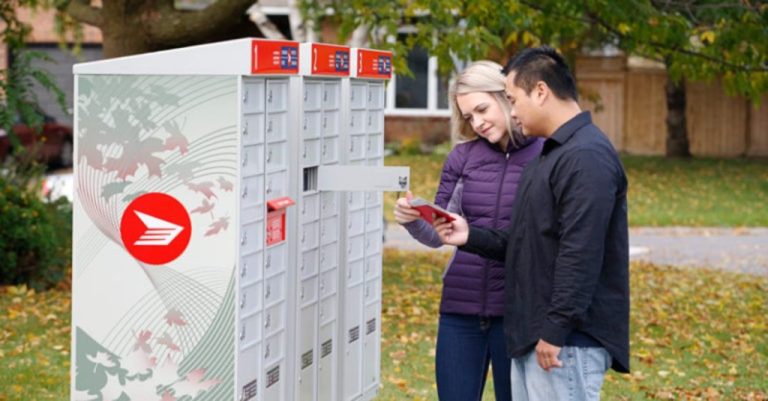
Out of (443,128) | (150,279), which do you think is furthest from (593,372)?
(443,128)

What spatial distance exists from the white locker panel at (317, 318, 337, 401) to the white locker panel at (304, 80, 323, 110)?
40.5 inches

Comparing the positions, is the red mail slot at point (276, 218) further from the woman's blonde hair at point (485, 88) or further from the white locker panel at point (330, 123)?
the woman's blonde hair at point (485, 88)

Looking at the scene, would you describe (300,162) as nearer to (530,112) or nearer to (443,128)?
(530,112)

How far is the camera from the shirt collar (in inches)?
176

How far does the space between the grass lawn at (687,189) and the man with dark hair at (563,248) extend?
600 inches

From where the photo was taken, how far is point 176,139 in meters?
4.84

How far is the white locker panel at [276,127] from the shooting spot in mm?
5011

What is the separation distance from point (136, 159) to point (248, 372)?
87cm

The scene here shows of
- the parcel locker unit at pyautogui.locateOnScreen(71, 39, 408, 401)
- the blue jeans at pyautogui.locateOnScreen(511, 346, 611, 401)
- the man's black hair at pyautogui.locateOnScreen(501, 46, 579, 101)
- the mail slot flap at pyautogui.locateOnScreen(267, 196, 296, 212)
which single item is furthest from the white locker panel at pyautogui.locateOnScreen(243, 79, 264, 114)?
the blue jeans at pyautogui.locateOnScreen(511, 346, 611, 401)

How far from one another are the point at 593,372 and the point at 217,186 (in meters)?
1.44

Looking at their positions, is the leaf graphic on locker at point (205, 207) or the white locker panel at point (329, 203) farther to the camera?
the white locker panel at point (329, 203)

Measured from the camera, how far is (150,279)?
Answer: 493 centimetres

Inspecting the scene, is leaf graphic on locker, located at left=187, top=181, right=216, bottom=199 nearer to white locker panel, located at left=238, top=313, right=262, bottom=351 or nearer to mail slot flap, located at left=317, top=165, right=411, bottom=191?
white locker panel, located at left=238, top=313, right=262, bottom=351

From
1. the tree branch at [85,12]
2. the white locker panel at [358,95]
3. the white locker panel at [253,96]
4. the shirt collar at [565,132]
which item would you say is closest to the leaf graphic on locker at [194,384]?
the white locker panel at [253,96]
